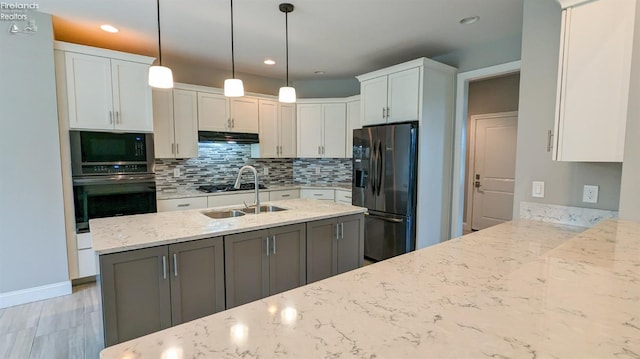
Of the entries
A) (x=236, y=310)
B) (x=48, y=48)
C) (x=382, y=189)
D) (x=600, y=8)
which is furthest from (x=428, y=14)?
(x=48, y=48)

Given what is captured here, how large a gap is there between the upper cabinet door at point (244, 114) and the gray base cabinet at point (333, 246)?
2.49 metres

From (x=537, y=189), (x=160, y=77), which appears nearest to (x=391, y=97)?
(x=537, y=189)

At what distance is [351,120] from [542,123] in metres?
2.81

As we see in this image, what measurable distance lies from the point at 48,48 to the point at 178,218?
2.11m

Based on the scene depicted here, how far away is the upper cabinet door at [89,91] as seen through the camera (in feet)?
9.91

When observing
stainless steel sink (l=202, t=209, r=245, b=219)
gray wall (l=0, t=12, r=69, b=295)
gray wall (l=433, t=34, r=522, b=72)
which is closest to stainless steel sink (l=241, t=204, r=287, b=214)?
stainless steel sink (l=202, t=209, r=245, b=219)

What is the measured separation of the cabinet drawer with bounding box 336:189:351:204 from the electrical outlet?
2.81 meters

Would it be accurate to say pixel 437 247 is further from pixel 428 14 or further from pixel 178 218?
pixel 428 14

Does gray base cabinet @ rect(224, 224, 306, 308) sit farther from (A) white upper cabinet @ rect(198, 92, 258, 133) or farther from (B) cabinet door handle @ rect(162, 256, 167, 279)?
(A) white upper cabinet @ rect(198, 92, 258, 133)

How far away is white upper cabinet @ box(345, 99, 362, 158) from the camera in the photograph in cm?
461

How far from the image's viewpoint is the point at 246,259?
2.17m

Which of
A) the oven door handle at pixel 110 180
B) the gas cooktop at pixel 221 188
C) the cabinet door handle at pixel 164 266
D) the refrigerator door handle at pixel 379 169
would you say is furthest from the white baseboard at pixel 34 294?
the refrigerator door handle at pixel 379 169

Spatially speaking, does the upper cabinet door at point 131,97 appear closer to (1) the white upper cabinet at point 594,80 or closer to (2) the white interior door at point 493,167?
(1) the white upper cabinet at point 594,80

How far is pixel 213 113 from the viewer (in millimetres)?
4262
